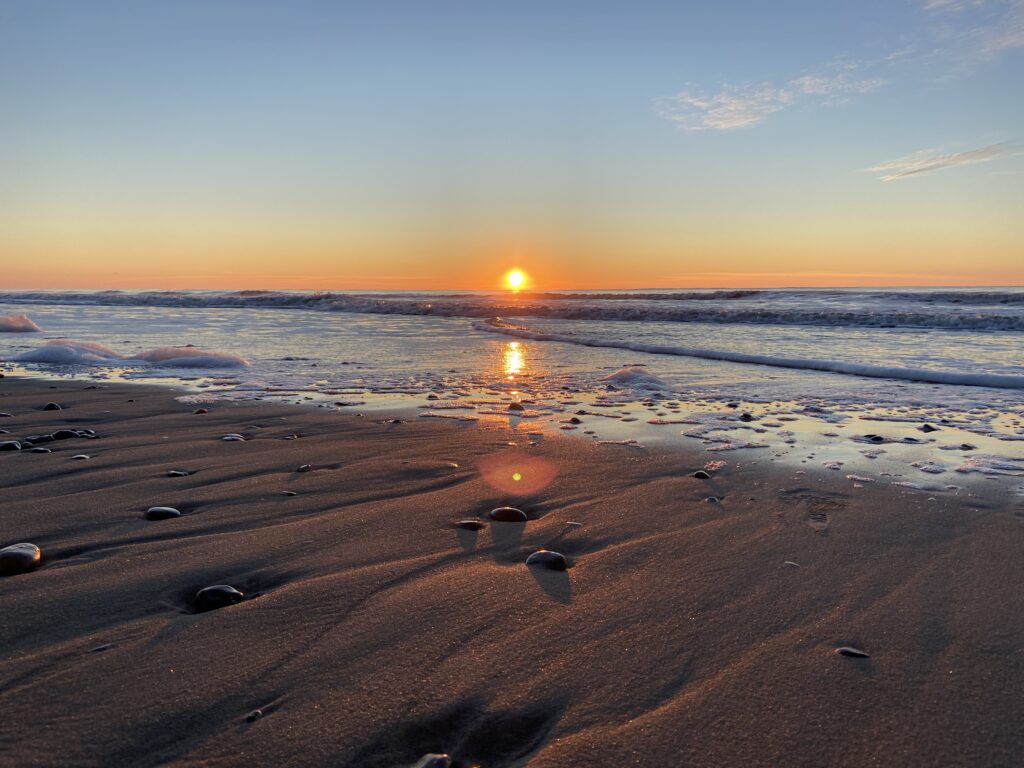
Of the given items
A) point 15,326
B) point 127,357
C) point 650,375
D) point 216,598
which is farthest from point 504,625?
point 15,326

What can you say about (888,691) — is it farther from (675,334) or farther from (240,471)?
(675,334)

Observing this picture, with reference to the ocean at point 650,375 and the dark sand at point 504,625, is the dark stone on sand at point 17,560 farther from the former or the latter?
the ocean at point 650,375

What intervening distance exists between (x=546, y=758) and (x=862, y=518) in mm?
2146

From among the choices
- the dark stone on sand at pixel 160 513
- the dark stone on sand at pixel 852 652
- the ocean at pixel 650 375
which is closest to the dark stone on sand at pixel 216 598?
the dark stone on sand at pixel 160 513

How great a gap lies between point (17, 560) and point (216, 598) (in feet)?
2.56

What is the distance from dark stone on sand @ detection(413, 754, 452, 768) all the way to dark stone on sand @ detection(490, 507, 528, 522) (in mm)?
1544

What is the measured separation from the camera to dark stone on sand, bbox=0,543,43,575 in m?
2.17

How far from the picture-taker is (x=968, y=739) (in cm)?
144

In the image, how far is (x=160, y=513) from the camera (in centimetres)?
279

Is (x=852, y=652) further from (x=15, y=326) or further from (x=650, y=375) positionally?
(x=15, y=326)

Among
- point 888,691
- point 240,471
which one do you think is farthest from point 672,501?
point 240,471

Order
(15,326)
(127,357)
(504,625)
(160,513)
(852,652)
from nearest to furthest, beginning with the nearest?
(852,652) < (504,625) < (160,513) < (127,357) < (15,326)

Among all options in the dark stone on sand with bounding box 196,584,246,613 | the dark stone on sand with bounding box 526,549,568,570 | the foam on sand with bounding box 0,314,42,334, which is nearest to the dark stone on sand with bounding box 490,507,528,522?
the dark stone on sand with bounding box 526,549,568,570

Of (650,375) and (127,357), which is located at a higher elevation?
(127,357)
